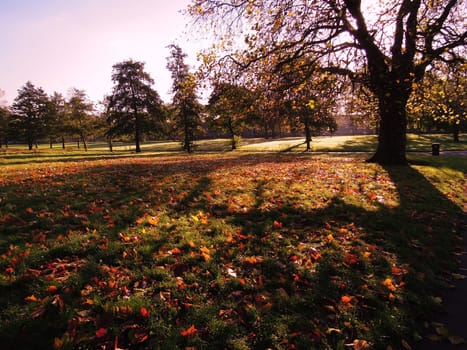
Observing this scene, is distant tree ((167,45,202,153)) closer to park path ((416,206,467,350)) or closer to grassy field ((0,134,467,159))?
grassy field ((0,134,467,159))

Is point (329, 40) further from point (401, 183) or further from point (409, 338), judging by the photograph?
point (409, 338)

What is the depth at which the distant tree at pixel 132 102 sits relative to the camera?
3397cm

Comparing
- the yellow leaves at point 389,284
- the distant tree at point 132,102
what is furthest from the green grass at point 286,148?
the yellow leaves at point 389,284

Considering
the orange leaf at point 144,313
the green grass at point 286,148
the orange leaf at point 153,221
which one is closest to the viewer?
the orange leaf at point 144,313

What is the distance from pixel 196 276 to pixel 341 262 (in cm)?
247

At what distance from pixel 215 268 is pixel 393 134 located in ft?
44.9

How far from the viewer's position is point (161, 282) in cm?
352

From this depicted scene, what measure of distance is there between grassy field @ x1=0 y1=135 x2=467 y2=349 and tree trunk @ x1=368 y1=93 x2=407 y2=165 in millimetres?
6936

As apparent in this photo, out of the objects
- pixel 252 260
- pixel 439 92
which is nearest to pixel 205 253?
pixel 252 260

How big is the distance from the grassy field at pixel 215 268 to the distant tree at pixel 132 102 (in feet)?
93.9

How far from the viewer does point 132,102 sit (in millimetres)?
34219

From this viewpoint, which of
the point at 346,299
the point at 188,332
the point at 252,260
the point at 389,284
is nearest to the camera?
the point at 188,332

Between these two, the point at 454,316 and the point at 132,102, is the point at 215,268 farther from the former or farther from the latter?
the point at 132,102

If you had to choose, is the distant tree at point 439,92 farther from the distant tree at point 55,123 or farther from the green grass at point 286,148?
the distant tree at point 55,123
